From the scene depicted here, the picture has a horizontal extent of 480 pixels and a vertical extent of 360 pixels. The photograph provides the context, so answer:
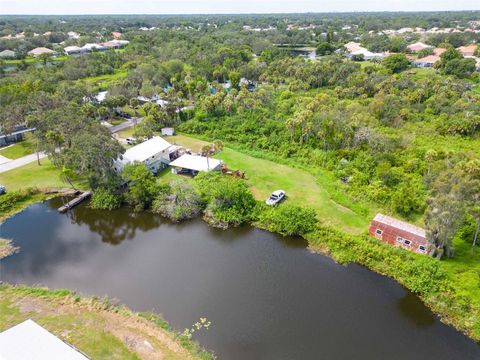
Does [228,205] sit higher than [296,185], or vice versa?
[228,205]

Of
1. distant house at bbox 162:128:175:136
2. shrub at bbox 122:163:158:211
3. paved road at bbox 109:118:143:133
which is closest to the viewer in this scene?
shrub at bbox 122:163:158:211

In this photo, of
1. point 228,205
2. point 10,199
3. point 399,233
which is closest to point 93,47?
point 10,199

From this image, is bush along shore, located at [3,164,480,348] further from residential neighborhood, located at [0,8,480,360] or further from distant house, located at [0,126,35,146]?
distant house, located at [0,126,35,146]

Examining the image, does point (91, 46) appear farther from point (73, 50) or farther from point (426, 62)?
point (426, 62)

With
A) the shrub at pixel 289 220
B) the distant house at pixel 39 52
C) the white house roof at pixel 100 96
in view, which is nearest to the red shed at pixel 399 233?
the shrub at pixel 289 220

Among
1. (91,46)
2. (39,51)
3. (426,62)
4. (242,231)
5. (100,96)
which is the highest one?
(91,46)

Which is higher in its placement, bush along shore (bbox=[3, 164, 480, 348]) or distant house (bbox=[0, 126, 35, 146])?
distant house (bbox=[0, 126, 35, 146])

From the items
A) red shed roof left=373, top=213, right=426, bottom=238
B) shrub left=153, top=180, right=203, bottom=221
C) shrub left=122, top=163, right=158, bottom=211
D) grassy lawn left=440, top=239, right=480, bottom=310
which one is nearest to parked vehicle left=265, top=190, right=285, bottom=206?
shrub left=153, top=180, right=203, bottom=221
